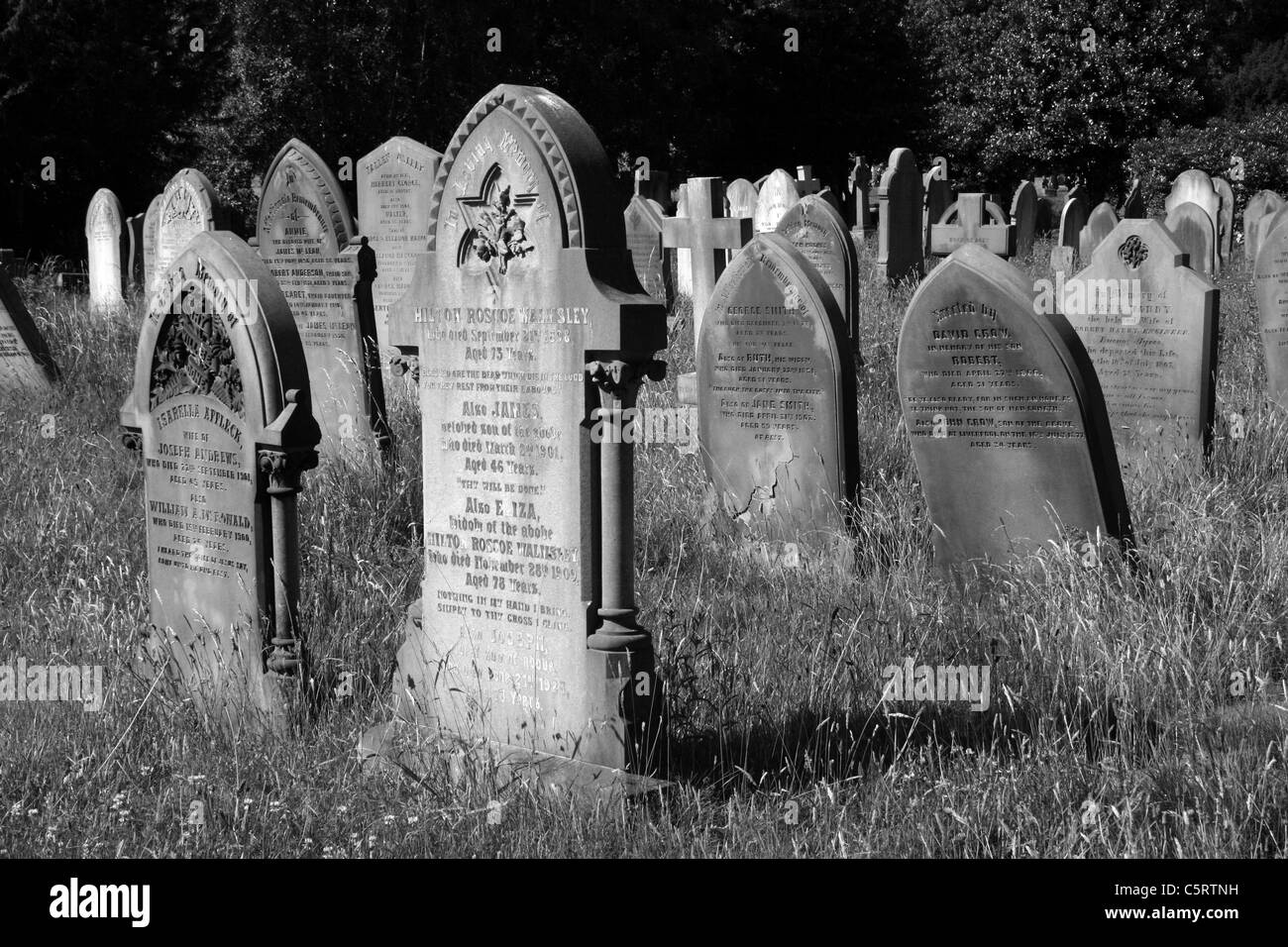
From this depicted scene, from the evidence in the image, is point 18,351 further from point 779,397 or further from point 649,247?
point 649,247

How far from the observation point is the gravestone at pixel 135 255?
15.0 meters

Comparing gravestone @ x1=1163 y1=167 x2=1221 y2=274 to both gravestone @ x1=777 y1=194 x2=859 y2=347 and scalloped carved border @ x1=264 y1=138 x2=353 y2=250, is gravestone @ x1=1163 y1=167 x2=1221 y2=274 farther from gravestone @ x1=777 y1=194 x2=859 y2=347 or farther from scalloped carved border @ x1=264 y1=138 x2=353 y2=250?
scalloped carved border @ x1=264 y1=138 x2=353 y2=250

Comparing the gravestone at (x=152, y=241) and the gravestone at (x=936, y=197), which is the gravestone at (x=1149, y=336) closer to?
the gravestone at (x=152, y=241)

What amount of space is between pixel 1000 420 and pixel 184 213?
7.47m

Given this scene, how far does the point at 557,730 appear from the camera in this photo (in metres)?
4.36

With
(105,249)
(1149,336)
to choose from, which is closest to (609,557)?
(1149,336)

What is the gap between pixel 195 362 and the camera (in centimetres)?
503

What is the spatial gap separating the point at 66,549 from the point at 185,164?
23.4 m

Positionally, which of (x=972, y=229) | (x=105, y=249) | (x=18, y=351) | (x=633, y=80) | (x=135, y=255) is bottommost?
(x=18, y=351)

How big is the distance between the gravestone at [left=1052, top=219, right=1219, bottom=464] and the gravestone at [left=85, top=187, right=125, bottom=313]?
10338 millimetres

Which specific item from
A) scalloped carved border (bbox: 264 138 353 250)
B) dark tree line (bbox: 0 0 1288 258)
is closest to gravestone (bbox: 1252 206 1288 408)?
scalloped carved border (bbox: 264 138 353 250)

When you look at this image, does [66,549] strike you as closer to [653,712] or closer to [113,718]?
[113,718]
